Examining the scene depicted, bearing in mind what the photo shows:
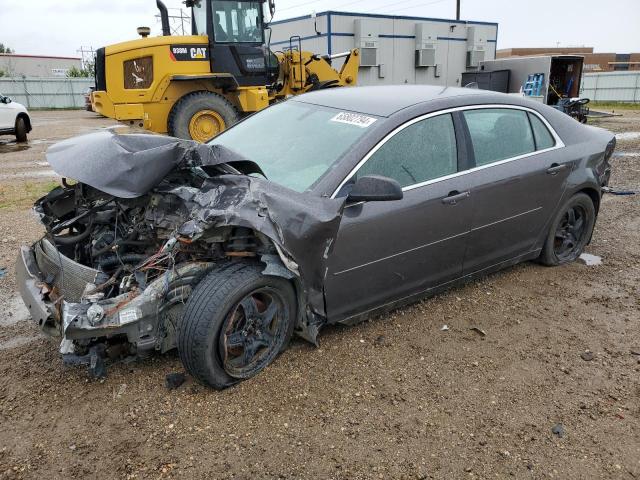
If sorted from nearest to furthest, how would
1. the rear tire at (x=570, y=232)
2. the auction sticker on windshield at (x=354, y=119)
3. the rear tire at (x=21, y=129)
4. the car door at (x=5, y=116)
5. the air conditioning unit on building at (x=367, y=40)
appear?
1. the auction sticker on windshield at (x=354, y=119)
2. the rear tire at (x=570, y=232)
3. the car door at (x=5, y=116)
4. the rear tire at (x=21, y=129)
5. the air conditioning unit on building at (x=367, y=40)

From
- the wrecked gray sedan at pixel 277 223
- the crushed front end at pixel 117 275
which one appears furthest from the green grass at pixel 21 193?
the crushed front end at pixel 117 275

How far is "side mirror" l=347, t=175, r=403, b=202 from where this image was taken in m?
2.92

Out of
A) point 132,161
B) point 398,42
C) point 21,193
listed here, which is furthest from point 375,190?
point 398,42

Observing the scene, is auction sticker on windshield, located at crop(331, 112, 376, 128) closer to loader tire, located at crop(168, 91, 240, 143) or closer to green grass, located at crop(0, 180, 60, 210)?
green grass, located at crop(0, 180, 60, 210)

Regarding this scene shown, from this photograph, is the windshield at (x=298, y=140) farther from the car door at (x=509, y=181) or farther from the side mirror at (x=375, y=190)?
the car door at (x=509, y=181)

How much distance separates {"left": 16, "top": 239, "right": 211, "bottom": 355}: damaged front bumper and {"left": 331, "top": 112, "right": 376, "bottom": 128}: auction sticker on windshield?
137 cm

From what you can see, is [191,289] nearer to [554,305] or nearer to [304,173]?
[304,173]

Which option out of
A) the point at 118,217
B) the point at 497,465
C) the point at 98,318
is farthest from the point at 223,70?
the point at 497,465

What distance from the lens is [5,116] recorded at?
13383 millimetres

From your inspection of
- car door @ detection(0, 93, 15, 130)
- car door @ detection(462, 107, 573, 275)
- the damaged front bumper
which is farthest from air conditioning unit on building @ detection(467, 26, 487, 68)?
the damaged front bumper

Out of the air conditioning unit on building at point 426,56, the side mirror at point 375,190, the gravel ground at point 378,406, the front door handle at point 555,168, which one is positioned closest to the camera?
the gravel ground at point 378,406

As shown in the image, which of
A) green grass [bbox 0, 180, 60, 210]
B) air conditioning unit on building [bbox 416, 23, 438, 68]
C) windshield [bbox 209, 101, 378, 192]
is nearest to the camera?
windshield [bbox 209, 101, 378, 192]

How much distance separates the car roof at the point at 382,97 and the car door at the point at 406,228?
0.65 feet

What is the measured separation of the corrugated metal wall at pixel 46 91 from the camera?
28594mm
